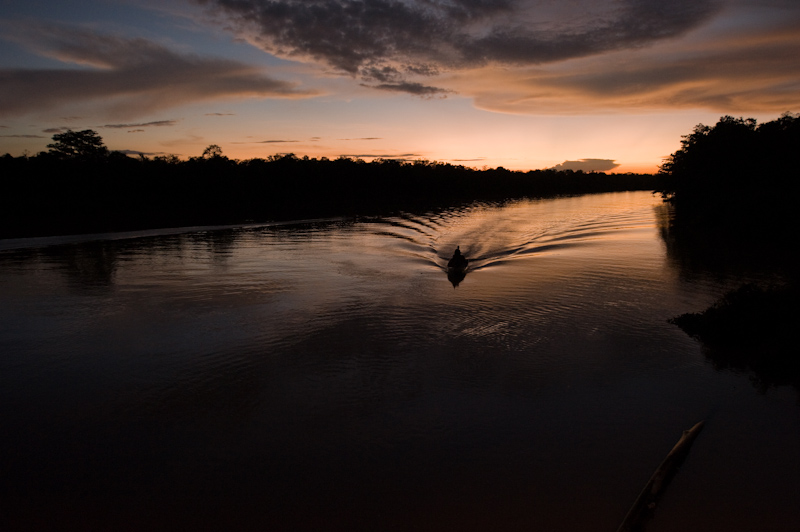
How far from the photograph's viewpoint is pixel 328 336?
11828 mm

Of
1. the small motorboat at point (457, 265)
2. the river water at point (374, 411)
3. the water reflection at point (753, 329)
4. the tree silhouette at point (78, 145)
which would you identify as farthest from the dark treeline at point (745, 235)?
the tree silhouette at point (78, 145)

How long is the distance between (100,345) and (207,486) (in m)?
6.77

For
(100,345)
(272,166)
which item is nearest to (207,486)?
(100,345)

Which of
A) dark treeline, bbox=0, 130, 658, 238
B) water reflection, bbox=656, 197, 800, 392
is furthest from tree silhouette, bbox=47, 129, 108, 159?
water reflection, bbox=656, 197, 800, 392

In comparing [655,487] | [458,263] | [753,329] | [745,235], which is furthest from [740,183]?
[655,487]

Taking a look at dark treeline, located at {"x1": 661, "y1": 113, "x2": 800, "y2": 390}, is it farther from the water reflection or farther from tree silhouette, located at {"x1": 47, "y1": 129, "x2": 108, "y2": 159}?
tree silhouette, located at {"x1": 47, "y1": 129, "x2": 108, "y2": 159}

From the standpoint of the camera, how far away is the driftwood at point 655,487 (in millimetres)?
5562

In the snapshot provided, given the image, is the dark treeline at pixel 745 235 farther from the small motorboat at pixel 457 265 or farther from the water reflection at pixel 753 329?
the small motorboat at pixel 457 265

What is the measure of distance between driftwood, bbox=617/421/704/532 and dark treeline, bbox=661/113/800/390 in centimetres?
346

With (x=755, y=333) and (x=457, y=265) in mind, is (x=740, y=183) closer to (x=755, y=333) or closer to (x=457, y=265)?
(x=457, y=265)

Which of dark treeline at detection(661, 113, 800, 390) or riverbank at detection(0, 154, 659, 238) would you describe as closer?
dark treeline at detection(661, 113, 800, 390)

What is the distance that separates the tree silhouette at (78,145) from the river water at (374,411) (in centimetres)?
5619

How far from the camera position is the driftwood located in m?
5.56

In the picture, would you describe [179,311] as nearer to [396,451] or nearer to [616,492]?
[396,451]
